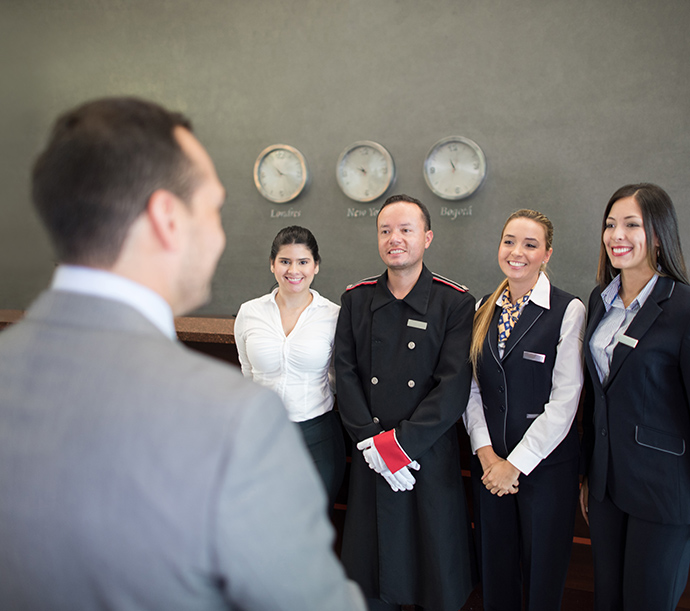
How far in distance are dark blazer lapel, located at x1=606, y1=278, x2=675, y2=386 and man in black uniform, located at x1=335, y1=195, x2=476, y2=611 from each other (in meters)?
0.52

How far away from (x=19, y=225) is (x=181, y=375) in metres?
A: 5.14

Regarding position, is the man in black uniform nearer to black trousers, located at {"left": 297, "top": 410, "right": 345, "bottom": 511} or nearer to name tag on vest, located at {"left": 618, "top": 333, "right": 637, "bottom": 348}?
black trousers, located at {"left": 297, "top": 410, "right": 345, "bottom": 511}

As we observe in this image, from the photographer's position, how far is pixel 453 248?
376 centimetres

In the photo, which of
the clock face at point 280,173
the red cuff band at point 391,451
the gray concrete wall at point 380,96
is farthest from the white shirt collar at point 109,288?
the clock face at point 280,173

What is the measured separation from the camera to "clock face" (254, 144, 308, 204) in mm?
4094

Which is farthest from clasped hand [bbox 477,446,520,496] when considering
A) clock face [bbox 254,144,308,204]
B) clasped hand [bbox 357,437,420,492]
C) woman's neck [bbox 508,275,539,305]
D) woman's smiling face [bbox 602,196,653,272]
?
clock face [bbox 254,144,308,204]

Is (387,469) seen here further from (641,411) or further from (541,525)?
(641,411)

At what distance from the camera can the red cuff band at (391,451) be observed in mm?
1803

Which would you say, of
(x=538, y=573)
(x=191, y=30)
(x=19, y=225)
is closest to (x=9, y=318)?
(x=19, y=225)

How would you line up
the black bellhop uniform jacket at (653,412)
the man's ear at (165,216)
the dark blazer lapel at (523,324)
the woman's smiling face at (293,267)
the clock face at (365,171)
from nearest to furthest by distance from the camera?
the man's ear at (165,216) < the black bellhop uniform jacket at (653,412) < the dark blazer lapel at (523,324) < the woman's smiling face at (293,267) < the clock face at (365,171)

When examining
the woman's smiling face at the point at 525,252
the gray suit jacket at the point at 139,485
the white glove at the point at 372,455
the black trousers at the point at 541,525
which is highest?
the woman's smiling face at the point at 525,252

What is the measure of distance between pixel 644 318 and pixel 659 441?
0.40 metres

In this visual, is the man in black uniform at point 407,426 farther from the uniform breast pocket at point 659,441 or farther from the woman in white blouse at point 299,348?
the uniform breast pocket at point 659,441

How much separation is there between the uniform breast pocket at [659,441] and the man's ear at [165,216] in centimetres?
160
